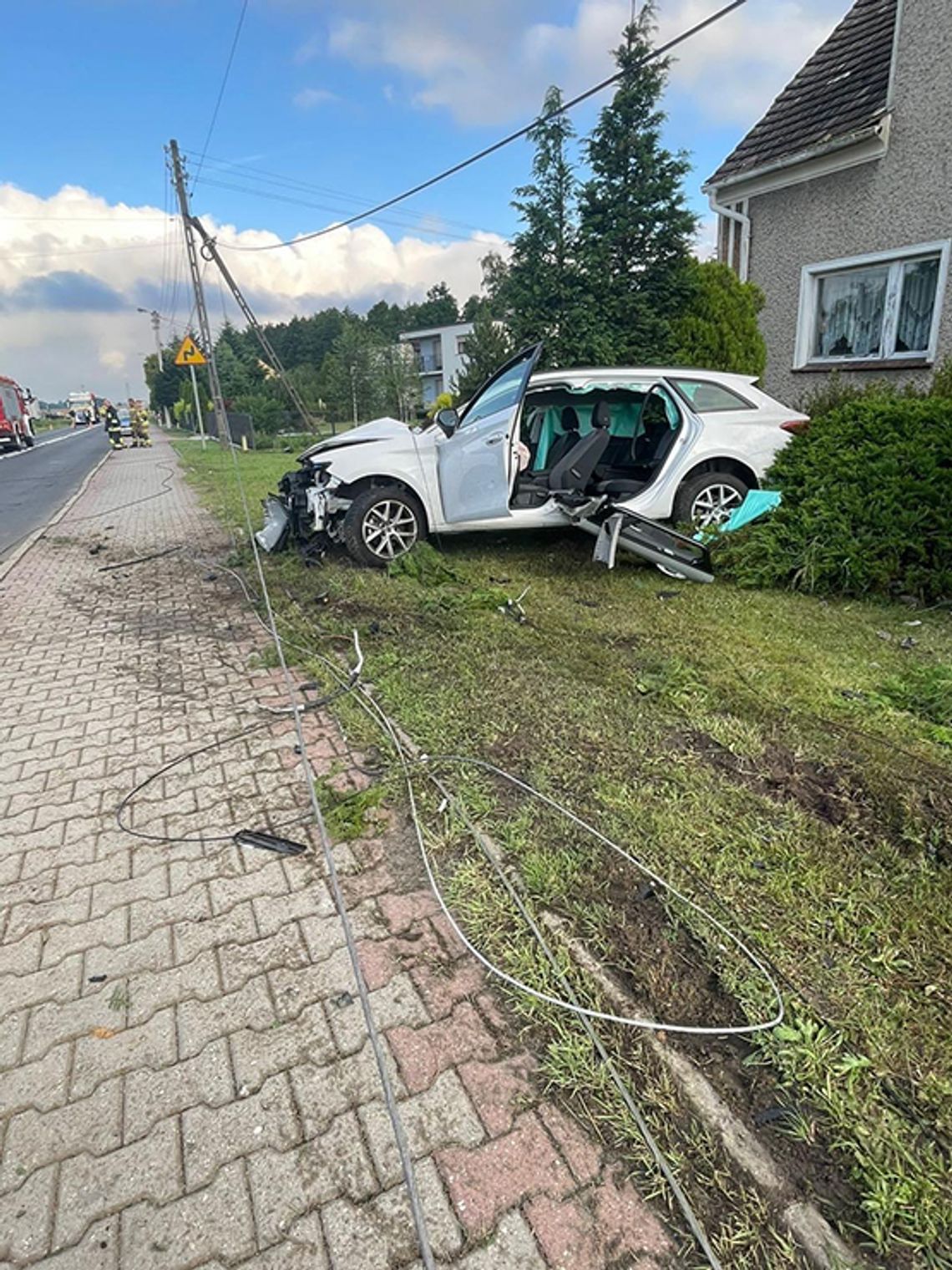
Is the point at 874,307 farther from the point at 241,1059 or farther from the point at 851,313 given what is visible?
the point at 241,1059

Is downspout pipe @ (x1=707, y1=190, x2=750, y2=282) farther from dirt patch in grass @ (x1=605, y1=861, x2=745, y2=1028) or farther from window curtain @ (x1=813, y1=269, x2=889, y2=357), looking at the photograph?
dirt patch in grass @ (x1=605, y1=861, x2=745, y2=1028)

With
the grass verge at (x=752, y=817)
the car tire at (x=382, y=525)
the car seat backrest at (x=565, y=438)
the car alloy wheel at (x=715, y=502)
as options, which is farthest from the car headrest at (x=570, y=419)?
the grass verge at (x=752, y=817)

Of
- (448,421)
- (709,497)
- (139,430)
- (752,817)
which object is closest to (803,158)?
(709,497)

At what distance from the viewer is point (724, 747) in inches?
134

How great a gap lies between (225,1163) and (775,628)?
4.56 meters

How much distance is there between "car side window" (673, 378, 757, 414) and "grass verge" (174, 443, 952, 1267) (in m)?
2.10

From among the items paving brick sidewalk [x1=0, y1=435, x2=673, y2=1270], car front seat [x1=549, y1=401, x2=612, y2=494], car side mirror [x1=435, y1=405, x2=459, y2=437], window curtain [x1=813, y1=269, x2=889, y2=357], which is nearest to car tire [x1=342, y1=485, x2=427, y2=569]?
car side mirror [x1=435, y1=405, x2=459, y2=437]

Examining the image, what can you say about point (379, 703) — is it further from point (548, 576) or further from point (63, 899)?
point (548, 576)

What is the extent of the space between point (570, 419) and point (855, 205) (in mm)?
5688

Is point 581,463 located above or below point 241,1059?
above

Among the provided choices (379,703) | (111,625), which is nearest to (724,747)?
(379,703)

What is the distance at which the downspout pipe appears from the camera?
10977 mm

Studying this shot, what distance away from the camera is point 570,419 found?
7652mm

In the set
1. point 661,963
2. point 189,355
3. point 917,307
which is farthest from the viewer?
point 189,355
